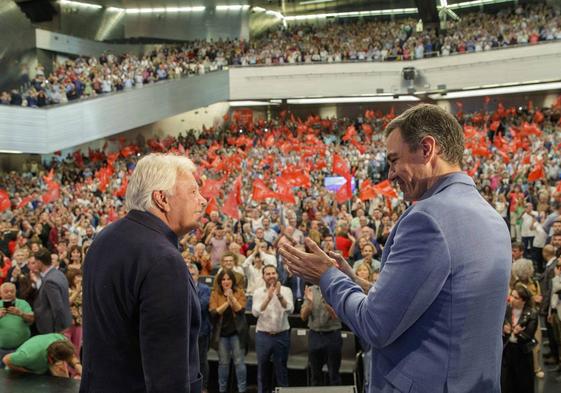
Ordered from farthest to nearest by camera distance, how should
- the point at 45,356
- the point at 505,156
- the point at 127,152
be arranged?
the point at 127,152 < the point at 505,156 < the point at 45,356

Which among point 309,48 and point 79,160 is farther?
point 309,48

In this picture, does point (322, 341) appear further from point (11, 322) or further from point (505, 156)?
point (505, 156)

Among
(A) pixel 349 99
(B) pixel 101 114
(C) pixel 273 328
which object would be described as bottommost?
(C) pixel 273 328

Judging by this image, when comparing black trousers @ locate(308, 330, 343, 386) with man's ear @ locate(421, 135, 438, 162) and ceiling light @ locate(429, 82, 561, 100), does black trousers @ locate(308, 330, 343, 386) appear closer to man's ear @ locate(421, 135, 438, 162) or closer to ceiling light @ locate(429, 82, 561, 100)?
man's ear @ locate(421, 135, 438, 162)

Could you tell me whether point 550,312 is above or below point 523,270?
below

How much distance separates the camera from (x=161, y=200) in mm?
2008

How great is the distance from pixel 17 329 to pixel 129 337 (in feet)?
13.2

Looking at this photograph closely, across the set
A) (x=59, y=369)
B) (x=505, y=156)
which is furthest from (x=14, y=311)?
(x=505, y=156)

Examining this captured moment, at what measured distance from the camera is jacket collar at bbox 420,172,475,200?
1716 mm

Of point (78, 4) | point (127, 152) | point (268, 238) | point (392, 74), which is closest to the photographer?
point (268, 238)

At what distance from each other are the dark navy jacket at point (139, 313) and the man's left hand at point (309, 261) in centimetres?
31

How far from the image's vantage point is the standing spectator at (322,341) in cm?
631

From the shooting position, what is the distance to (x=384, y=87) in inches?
1223

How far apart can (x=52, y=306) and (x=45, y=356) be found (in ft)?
6.69
